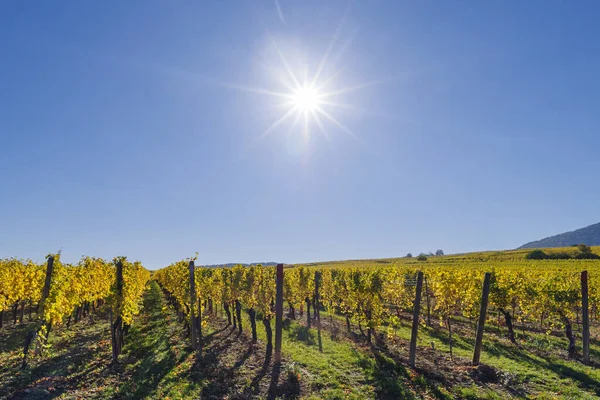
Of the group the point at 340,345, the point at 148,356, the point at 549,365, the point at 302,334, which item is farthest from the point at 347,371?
the point at 148,356

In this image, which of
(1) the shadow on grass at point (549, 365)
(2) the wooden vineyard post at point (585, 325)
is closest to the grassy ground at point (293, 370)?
(1) the shadow on grass at point (549, 365)

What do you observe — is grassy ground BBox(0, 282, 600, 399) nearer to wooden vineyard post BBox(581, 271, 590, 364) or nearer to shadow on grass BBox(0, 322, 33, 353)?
shadow on grass BBox(0, 322, 33, 353)

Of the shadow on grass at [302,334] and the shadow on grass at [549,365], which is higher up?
the shadow on grass at [302,334]

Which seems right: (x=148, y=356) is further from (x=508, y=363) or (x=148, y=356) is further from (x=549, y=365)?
(x=549, y=365)

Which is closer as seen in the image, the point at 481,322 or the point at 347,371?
the point at 347,371

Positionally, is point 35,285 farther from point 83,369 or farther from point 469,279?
point 469,279

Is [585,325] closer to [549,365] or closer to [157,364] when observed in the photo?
[549,365]

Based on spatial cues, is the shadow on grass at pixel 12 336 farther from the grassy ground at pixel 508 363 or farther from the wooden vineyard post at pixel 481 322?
the wooden vineyard post at pixel 481 322

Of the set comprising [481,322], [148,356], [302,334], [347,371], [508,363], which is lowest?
[508,363]

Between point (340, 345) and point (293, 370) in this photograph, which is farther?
point (340, 345)

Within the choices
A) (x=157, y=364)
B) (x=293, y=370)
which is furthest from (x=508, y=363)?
(x=157, y=364)

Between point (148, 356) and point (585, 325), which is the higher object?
point (585, 325)

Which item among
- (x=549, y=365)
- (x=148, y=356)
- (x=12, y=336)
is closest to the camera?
(x=549, y=365)

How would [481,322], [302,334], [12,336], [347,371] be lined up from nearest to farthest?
[347,371] < [481,322] < [12,336] < [302,334]
